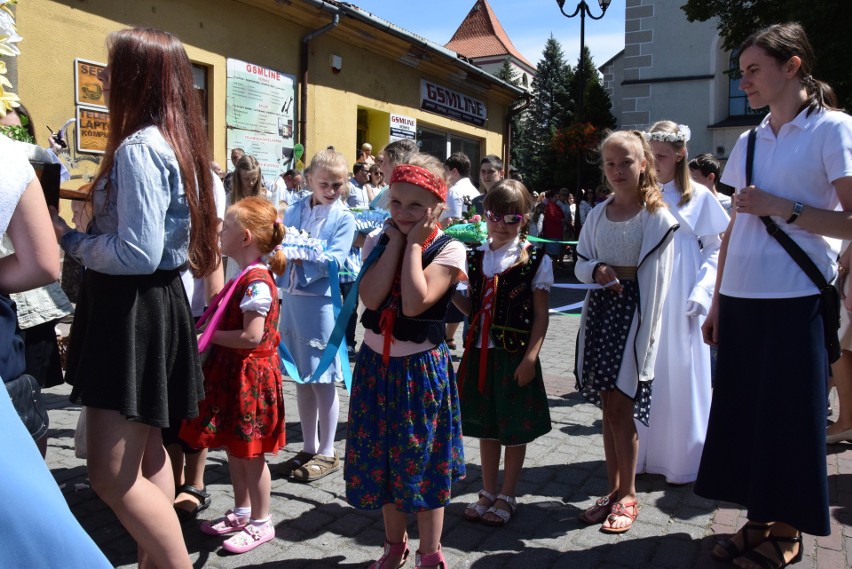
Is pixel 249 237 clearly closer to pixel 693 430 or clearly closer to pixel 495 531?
pixel 495 531

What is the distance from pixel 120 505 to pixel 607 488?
2.76m

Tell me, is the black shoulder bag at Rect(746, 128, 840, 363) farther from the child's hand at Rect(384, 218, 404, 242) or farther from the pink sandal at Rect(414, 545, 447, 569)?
the pink sandal at Rect(414, 545, 447, 569)

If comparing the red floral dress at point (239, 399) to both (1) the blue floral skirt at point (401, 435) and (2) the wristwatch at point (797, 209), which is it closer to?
(1) the blue floral skirt at point (401, 435)

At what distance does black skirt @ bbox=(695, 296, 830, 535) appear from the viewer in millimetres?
2932

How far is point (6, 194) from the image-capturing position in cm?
199

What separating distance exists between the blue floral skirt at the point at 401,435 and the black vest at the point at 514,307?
2.34 feet

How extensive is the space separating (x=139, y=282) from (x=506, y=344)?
6.04ft

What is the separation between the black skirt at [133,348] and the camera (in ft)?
7.54

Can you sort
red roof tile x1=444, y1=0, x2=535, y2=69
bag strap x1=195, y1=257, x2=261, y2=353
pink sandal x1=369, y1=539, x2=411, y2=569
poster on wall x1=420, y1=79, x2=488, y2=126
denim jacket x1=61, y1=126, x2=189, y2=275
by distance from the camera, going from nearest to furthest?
denim jacket x1=61, y1=126, x2=189, y2=275 → pink sandal x1=369, y1=539, x2=411, y2=569 → bag strap x1=195, y1=257, x2=261, y2=353 → poster on wall x1=420, y1=79, x2=488, y2=126 → red roof tile x1=444, y1=0, x2=535, y2=69

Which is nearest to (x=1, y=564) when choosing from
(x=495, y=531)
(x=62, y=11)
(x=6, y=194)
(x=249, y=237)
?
(x=6, y=194)

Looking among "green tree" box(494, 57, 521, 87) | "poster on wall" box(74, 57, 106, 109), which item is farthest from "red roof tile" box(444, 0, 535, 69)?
"poster on wall" box(74, 57, 106, 109)

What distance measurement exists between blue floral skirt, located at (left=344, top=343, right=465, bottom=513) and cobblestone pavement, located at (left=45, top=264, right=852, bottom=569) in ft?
1.70

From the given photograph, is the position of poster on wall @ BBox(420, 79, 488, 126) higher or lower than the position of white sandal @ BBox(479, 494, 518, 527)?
higher

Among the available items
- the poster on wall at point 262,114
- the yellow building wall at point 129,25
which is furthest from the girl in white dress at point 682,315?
the poster on wall at point 262,114
